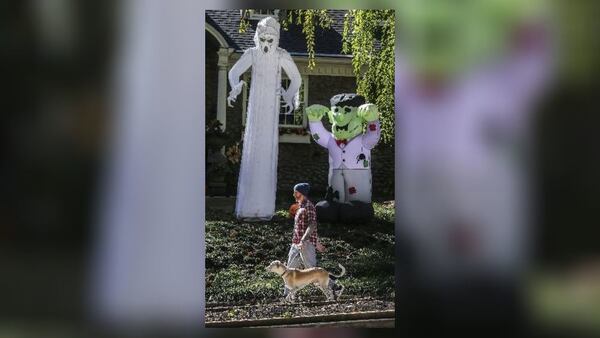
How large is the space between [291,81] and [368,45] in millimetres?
704

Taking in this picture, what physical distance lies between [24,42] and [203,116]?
1640 mm

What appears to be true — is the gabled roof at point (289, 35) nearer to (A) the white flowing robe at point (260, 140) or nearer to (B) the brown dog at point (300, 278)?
(A) the white flowing robe at point (260, 140)

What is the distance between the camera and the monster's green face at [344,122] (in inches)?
247

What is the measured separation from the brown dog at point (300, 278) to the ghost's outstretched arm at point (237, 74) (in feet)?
4.58

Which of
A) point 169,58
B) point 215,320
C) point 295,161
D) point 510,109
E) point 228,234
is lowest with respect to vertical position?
point 215,320

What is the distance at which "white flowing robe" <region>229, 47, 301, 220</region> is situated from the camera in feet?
20.4

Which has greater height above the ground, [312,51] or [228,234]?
[312,51]

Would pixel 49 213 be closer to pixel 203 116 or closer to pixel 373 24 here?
pixel 203 116

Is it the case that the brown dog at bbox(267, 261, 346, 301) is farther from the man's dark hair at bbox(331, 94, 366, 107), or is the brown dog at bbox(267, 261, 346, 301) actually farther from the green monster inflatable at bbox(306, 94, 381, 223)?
the man's dark hair at bbox(331, 94, 366, 107)

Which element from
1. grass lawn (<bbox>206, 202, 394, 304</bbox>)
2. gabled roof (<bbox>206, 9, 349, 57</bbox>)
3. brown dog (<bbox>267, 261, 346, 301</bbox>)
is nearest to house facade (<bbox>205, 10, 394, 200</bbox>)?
gabled roof (<bbox>206, 9, 349, 57</bbox>)

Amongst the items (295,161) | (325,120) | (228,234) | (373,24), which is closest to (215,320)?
(228,234)

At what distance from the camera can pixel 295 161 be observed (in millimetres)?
6180

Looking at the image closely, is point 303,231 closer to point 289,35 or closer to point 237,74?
point 237,74

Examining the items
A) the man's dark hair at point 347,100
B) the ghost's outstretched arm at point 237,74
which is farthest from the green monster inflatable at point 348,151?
the ghost's outstretched arm at point 237,74
